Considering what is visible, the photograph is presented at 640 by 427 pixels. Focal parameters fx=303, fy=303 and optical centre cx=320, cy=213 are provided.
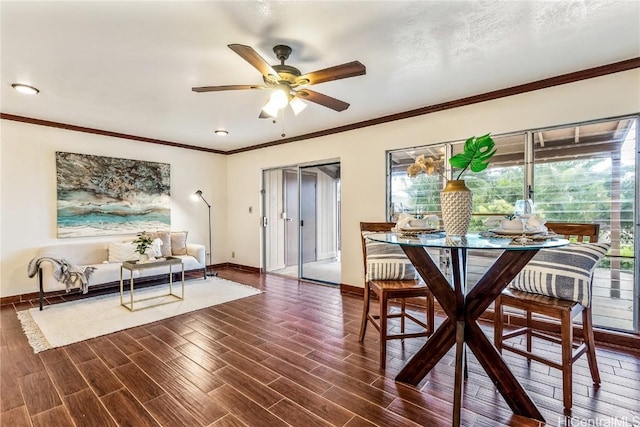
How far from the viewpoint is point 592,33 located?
6.91 feet

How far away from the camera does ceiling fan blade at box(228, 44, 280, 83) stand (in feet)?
5.59

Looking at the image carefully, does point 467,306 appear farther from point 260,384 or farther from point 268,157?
point 268,157

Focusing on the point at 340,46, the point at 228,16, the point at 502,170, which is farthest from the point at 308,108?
the point at 502,170

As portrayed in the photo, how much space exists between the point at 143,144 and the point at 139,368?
3977 mm

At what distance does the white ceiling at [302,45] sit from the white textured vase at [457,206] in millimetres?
1089

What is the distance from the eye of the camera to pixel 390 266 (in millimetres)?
2520

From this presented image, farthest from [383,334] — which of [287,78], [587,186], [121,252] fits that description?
[121,252]

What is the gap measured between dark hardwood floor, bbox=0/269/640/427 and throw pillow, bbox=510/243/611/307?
2.11 feet

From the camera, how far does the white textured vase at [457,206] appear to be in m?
1.87

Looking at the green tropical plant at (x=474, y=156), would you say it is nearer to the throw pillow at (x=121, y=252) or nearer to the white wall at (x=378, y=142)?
the white wall at (x=378, y=142)

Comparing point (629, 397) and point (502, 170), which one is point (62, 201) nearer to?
point (502, 170)

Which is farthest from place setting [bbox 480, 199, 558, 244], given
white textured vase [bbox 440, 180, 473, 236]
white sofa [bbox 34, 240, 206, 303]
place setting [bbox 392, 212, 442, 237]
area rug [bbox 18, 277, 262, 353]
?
white sofa [bbox 34, 240, 206, 303]

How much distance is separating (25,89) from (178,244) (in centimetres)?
277

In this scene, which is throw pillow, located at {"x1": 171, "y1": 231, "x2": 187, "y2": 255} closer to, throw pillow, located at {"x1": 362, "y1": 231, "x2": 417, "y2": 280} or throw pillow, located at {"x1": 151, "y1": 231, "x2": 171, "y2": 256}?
throw pillow, located at {"x1": 151, "y1": 231, "x2": 171, "y2": 256}
